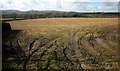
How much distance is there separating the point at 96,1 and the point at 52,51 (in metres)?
0.93

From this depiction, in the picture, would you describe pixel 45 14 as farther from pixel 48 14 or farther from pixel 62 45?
pixel 62 45

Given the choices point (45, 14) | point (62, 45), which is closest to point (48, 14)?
point (45, 14)

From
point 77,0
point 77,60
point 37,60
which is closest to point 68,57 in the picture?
point 77,60

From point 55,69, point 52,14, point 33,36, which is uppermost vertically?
point 52,14

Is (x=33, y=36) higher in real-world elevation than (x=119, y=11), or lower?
lower

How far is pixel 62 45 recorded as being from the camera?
4.83 metres

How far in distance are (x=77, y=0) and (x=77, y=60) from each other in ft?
2.75

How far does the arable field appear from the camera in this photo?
15.8ft

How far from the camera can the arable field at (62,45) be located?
4.82 meters

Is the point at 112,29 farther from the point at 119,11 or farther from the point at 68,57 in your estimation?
the point at 68,57

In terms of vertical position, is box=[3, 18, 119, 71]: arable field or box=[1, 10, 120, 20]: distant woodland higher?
box=[1, 10, 120, 20]: distant woodland

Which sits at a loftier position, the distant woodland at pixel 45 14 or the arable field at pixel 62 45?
the distant woodland at pixel 45 14

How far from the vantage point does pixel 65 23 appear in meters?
4.82

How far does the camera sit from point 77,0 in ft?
15.9
